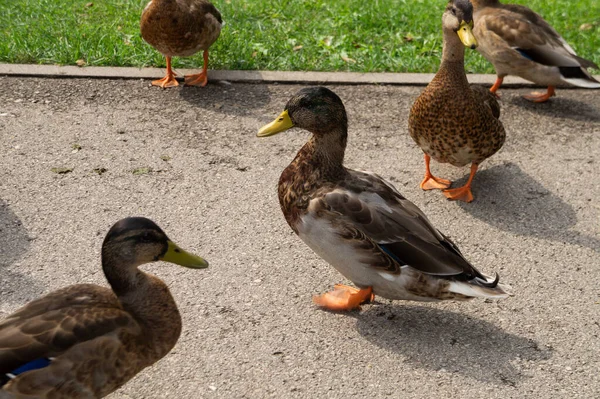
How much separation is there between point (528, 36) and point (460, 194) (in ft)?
6.91

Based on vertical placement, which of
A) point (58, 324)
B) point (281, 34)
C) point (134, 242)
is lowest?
point (58, 324)

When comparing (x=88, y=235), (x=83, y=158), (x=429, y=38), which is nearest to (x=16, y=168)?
(x=83, y=158)

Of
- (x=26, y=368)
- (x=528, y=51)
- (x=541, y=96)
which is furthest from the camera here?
(x=541, y=96)

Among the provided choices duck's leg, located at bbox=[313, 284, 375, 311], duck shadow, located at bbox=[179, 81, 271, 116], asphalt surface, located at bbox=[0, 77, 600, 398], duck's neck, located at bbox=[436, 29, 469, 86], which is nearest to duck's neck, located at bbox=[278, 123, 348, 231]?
duck's leg, located at bbox=[313, 284, 375, 311]

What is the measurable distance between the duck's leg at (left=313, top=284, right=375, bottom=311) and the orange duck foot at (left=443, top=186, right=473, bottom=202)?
4.67 ft

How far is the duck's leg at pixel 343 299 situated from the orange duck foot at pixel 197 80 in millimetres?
3140

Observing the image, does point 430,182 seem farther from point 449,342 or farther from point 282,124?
point 449,342

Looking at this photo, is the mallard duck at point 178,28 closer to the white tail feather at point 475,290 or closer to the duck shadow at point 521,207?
the duck shadow at point 521,207

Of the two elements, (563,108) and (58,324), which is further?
(563,108)

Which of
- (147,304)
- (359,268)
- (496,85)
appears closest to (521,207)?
(359,268)

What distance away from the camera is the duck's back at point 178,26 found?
22.6 ft

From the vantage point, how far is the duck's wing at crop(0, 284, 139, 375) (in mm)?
3281

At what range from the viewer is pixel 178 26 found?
6844 mm

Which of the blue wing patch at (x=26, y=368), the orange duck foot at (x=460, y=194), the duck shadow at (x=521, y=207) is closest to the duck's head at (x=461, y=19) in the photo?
the orange duck foot at (x=460, y=194)
